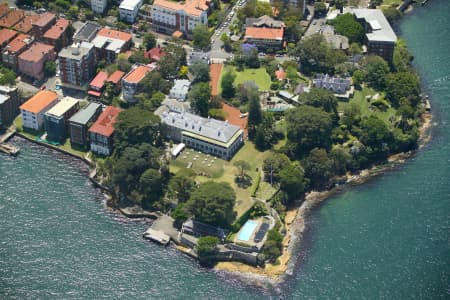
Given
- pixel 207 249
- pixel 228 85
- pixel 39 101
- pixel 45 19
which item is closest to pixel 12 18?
pixel 45 19

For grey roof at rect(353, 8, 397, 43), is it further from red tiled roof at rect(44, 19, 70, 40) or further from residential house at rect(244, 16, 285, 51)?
red tiled roof at rect(44, 19, 70, 40)

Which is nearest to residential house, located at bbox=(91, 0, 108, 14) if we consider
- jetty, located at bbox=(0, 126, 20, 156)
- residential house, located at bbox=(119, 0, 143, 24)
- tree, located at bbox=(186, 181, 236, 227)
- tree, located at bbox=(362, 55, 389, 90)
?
residential house, located at bbox=(119, 0, 143, 24)

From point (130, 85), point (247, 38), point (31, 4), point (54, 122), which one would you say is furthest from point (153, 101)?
point (31, 4)

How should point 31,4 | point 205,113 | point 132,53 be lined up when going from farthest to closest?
1. point 31,4
2. point 132,53
3. point 205,113

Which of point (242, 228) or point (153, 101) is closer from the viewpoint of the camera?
point (242, 228)

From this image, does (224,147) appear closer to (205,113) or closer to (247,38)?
(205,113)

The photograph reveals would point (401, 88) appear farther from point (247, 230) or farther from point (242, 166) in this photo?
point (247, 230)
